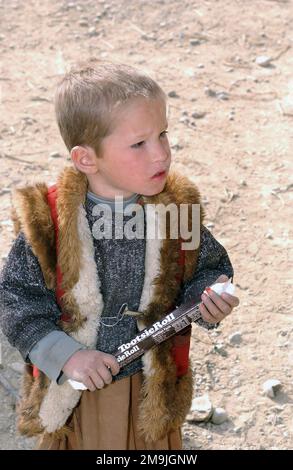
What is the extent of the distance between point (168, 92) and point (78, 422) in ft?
12.1

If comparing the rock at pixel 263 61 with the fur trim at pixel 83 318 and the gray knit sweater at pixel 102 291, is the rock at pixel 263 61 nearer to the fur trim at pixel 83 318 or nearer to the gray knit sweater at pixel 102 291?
the gray knit sweater at pixel 102 291

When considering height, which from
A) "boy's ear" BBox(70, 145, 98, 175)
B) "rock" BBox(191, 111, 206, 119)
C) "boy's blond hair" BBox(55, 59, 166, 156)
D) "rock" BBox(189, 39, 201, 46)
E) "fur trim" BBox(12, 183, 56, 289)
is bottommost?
"rock" BBox(191, 111, 206, 119)

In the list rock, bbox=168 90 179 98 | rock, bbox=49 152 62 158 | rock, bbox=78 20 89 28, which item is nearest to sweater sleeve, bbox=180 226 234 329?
Result: rock, bbox=49 152 62 158


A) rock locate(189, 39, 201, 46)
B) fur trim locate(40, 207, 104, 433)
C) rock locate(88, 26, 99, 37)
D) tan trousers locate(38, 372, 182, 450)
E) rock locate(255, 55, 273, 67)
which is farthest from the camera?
rock locate(88, 26, 99, 37)

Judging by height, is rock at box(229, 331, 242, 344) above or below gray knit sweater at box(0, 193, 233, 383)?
below

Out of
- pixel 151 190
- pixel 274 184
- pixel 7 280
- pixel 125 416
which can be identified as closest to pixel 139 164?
pixel 151 190

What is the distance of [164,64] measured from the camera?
6.31 metres

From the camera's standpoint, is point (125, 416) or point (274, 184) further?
point (274, 184)

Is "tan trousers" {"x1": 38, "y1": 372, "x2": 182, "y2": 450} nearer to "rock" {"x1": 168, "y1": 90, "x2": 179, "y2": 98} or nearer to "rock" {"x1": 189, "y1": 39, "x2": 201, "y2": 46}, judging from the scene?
"rock" {"x1": 168, "y1": 90, "x2": 179, "y2": 98}

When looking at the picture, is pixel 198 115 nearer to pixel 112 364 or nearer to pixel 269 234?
pixel 269 234

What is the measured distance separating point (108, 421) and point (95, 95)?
102cm

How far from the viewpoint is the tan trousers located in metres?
2.59

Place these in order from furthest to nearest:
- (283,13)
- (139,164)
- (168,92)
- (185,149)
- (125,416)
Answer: (283,13) → (168,92) → (185,149) → (125,416) → (139,164)
